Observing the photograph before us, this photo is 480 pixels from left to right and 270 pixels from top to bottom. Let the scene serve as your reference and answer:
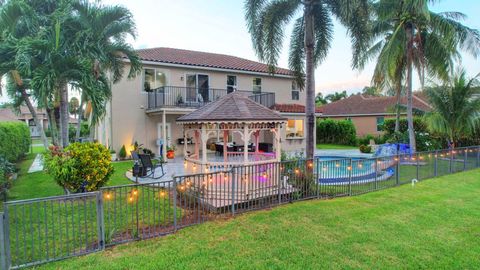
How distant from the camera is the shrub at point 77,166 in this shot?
8.01 m

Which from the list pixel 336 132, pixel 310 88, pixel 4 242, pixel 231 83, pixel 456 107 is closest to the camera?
pixel 4 242

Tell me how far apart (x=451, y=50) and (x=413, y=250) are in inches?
596

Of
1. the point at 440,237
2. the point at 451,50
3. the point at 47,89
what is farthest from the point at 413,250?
the point at 451,50

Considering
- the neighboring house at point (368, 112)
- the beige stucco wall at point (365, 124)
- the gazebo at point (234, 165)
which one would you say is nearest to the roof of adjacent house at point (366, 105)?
the neighboring house at point (368, 112)

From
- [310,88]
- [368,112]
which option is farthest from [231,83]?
[368,112]

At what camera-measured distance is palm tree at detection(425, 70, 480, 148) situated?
16.0 metres

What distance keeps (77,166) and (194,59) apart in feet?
48.2

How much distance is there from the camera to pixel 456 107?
16469 mm

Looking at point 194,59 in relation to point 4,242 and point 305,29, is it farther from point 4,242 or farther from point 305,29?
point 4,242

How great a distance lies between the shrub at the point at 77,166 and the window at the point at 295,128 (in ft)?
58.2

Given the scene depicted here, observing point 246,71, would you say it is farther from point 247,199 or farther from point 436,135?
point 247,199

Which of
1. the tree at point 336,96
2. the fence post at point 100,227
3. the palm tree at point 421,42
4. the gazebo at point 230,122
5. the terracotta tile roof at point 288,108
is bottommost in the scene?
the fence post at point 100,227

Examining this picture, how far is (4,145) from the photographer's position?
12664mm

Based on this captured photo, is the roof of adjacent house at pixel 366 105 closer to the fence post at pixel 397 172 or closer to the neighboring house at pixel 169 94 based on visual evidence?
the neighboring house at pixel 169 94
